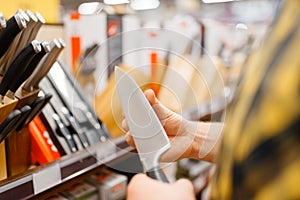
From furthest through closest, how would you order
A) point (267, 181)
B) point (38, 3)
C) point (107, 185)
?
point (38, 3)
point (107, 185)
point (267, 181)

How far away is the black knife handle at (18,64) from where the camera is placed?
0.82m

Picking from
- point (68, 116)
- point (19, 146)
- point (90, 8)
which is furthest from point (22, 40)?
point (90, 8)

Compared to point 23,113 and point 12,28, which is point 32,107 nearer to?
point 23,113

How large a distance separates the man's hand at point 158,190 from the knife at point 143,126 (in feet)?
0.21

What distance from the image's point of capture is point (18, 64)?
2.73 ft

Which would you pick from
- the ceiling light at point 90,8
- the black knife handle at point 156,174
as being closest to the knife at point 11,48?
the black knife handle at point 156,174

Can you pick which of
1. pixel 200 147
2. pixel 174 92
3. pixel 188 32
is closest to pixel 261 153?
pixel 200 147

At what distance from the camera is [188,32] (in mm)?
2662

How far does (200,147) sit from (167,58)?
842 mm

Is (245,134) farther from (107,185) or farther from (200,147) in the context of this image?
(107,185)

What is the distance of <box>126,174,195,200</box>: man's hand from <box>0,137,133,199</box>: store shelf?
460mm

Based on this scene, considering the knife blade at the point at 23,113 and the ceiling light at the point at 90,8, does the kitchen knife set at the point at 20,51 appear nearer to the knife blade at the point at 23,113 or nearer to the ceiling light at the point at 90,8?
the knife blade at the point at 23,113

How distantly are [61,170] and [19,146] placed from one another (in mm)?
138

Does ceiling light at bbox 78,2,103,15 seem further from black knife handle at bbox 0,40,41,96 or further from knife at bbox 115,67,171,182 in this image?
knife at bbox 115,67,171,182
